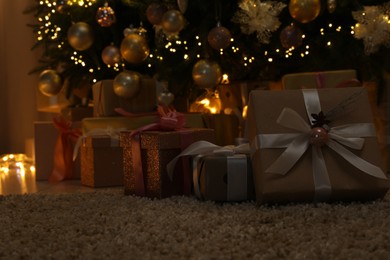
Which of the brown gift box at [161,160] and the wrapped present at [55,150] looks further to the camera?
the wrapped present at [55,150]

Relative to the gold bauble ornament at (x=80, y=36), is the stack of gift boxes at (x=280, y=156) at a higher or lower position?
lower

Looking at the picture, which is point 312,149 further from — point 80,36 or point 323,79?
point 80,36

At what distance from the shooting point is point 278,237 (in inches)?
38.4

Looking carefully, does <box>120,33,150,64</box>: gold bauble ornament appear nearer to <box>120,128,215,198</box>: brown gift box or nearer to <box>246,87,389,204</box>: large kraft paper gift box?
<box>120,128,215,198</box>: brown gift box

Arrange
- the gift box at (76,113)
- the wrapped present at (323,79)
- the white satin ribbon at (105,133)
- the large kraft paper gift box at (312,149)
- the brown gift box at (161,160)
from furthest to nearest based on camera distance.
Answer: the gift box at (76,113)
the white satin ribbon at (105,133)
the wrapped present at (323,79)
the brown gift box at (161,160)
the large kraft paper gift box at (312,149)

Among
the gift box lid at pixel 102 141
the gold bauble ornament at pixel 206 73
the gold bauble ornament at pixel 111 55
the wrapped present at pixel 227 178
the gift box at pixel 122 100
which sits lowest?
the wrapped present at pixel 227 178

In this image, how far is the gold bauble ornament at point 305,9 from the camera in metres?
1.97

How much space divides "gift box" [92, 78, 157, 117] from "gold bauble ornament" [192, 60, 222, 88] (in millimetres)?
164

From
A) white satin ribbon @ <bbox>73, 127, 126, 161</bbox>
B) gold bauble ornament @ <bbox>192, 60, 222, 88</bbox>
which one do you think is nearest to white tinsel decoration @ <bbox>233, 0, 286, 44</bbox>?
gold bauble ornament @ <bbox>192, 60, 222, 88</bbox>

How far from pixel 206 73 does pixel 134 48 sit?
11.9 inches

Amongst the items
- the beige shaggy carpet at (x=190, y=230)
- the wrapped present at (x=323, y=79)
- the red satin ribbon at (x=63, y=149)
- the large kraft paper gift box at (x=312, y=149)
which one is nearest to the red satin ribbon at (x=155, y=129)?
the beige shaggy carpet at (x=190, y=230)

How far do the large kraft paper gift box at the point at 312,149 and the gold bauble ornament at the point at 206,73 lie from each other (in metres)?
0.81

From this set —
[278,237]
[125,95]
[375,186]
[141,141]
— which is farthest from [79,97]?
[278,237]

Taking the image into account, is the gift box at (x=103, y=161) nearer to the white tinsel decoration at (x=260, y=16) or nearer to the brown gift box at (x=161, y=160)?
the brown gift box at (x=161, y=160)
